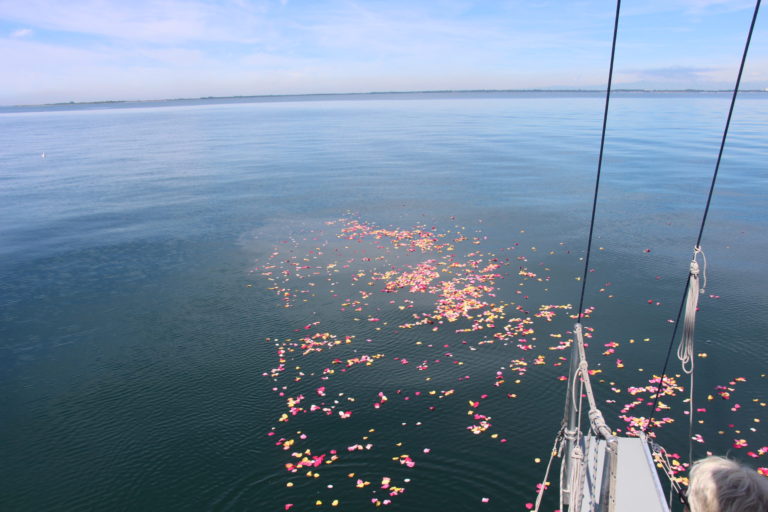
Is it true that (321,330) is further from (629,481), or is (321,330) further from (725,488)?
(725,488)

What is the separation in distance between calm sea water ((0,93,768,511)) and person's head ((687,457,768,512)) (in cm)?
953

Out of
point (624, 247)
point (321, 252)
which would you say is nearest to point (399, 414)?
point (321, 252)

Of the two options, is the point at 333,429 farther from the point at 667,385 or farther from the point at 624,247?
the point at 624,247

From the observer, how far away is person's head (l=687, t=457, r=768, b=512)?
3.81 meters

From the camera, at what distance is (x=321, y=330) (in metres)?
21.6

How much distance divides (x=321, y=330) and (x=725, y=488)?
61.1 feet

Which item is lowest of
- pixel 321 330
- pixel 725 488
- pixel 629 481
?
pixel 321 330

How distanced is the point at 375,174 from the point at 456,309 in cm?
3779

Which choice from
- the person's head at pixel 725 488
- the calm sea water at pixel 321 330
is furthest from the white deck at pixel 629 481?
the calm sea water at pixel 321 330

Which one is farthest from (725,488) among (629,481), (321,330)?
(321,330)

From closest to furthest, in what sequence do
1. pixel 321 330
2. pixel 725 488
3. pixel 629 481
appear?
1. pixel 725 488
2. pixel 629 481
3. pixel 321 330

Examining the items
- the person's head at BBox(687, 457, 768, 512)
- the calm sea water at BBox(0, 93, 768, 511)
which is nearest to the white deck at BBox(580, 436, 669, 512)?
the person's head at BBox(687, 457, 768, 512)

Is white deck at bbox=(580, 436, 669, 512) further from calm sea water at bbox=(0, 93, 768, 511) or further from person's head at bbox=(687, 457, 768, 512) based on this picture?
calm sea water at bbox=(0, 93, 768, 511)

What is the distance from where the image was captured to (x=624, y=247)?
30812 millimetres
